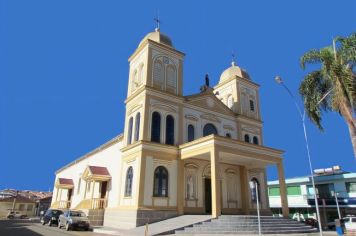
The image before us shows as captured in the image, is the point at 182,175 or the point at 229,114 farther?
the point at 229,114

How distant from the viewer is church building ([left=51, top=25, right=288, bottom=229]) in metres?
18.9

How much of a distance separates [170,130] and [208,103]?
5.18 meters

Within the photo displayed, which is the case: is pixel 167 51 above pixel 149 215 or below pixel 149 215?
above

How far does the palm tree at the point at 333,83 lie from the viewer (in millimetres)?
14984

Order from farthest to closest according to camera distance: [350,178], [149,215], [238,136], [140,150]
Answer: [350,178]
[238,136]
[140,150]
[149,215]

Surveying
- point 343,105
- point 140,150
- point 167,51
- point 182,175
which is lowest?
point 182,175

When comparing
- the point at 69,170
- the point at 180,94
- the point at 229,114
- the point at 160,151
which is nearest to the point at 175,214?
the point at 160,151

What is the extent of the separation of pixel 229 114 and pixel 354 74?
1182 centimetres

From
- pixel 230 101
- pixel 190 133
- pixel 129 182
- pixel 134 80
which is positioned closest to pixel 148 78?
pixel 134 80

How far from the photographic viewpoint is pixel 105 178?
23734 millimetres

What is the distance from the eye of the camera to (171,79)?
2355 cm

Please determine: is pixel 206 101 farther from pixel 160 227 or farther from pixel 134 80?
pixel 160 227

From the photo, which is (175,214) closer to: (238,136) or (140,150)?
(140,150)

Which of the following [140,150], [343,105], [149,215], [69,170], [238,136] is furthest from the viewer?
[69,170]
